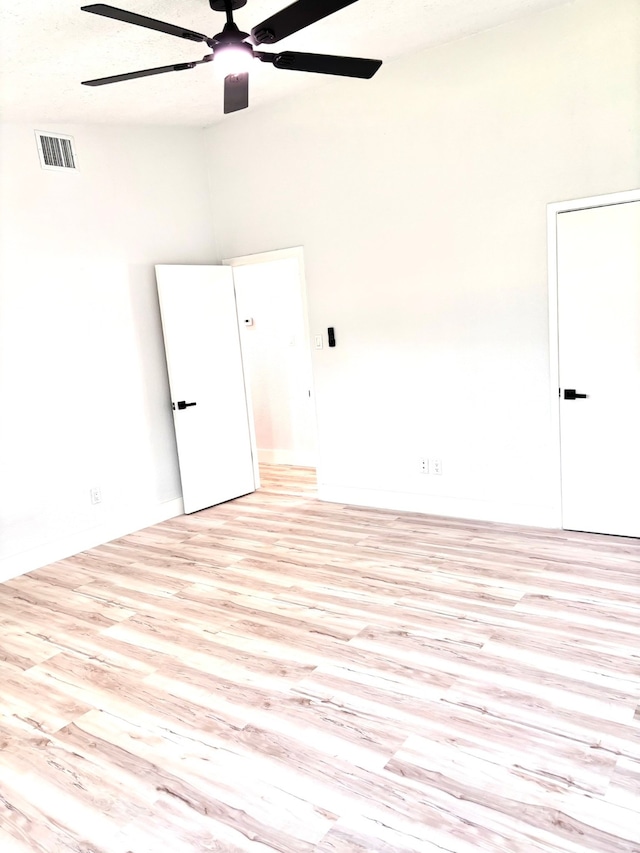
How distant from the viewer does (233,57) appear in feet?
8.88

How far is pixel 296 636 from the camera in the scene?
3201mm

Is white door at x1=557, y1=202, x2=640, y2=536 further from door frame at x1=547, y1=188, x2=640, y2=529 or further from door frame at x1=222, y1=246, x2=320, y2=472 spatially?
door frame at x1=222, y1=246, x2=320, y2=472

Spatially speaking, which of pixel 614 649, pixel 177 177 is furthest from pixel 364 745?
pixel 177 177

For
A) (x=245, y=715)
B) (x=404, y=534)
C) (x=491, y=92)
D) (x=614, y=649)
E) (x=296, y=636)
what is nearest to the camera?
(x=245, y=715)

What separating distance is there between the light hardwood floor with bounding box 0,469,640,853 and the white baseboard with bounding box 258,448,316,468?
8.52ft

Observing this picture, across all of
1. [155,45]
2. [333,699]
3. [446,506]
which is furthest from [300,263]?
[333,699]

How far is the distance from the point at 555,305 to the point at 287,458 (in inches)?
146

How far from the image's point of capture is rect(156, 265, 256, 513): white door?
528cm

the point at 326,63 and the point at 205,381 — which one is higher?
the point at 326,63

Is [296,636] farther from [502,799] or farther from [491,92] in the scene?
[491,92]

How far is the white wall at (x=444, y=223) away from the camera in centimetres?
388

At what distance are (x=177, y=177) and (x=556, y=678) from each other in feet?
15.3

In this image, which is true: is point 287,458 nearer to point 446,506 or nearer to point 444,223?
point 446,506

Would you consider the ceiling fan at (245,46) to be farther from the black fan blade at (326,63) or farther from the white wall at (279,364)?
the white wall at (279,364)
